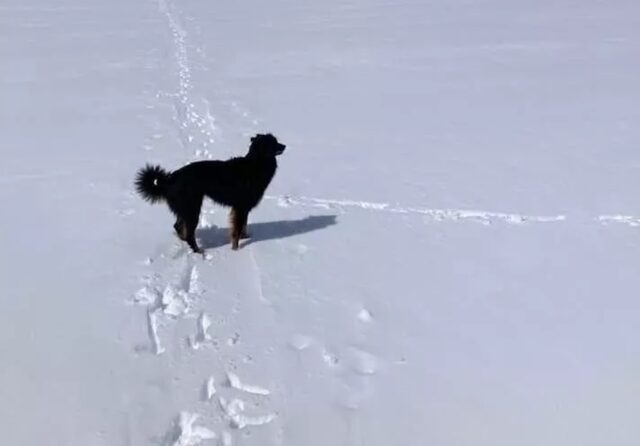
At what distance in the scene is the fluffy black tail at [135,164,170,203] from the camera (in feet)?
21.4

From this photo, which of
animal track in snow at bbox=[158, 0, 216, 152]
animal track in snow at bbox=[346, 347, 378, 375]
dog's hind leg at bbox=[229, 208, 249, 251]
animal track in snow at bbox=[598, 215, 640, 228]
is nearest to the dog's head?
dog's hind leg at bbox=[229, 208, 249, 251]

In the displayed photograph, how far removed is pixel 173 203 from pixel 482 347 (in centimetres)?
252

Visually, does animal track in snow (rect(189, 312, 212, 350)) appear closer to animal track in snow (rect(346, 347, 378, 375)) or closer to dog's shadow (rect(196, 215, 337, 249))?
animal track in snow (rect(346, 347, 378, 375))

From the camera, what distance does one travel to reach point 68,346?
17.8ft

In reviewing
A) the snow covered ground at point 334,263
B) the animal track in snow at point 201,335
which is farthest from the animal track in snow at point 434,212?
the animal track in snow at point 201,335

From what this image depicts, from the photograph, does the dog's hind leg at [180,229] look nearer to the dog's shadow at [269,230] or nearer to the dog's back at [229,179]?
the dog's shadow at [269,230]

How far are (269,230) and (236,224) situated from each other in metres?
0.74

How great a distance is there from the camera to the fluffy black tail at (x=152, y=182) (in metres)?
6.53

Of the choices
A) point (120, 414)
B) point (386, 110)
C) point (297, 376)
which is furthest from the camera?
point (386, 110)

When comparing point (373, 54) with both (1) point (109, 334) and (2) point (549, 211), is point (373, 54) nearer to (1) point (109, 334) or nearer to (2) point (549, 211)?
(2) point (549, 211)

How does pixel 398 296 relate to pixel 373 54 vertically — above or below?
above

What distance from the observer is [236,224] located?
268 inches

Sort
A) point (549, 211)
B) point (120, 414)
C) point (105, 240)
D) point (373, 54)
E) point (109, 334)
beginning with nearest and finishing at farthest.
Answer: point (120, 414)
point (109, 334)
point (105, 240)
point (549, 211)
point (373, 54)

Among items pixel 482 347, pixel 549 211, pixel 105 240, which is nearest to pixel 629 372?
pixel 482 347
